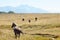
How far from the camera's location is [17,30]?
52.3ft

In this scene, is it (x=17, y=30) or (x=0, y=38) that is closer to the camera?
(x=0, y=38)

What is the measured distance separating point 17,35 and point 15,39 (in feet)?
2.97

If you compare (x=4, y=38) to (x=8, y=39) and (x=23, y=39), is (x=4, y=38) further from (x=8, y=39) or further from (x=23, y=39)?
(x=23, y=39)

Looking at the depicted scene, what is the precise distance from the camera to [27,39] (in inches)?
630

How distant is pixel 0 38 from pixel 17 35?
1.96 m

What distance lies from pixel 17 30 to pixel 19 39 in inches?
32.1

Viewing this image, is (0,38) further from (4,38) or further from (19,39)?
(19,39)

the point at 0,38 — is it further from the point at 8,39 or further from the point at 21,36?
the point at 21,36

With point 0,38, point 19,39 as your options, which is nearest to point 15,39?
point 19,39

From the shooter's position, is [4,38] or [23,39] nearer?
[4,38]

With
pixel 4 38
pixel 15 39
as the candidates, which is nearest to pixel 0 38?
pixel 4 38

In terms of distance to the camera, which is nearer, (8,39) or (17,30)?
(8,39)

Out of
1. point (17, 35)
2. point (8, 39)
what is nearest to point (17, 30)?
point (17, 35)

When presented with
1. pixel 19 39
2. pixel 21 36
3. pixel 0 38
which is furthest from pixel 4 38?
pixel 21 36
